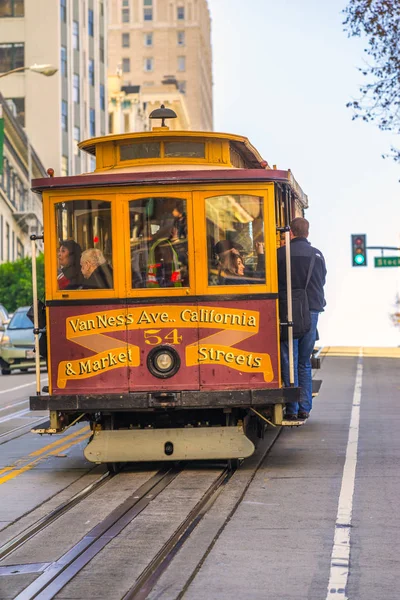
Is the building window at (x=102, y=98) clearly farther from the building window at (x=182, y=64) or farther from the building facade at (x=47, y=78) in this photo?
the building window at (x=182, y=64)

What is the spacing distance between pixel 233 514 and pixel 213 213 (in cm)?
319

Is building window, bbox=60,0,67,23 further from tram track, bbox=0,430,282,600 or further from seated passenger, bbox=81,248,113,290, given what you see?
tram track, bbox=0,430,282,600

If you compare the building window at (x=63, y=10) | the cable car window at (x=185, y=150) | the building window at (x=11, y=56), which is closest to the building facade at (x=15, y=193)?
the building window at (x=11, y=56)

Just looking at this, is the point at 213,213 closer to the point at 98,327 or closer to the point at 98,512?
the point at 98,327

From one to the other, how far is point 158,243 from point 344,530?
3.72 m

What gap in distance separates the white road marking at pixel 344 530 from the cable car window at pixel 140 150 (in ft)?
11.9

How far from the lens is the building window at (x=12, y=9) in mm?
74375

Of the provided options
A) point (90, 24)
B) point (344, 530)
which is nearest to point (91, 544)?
point (344, 530)

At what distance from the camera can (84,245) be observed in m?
11.4

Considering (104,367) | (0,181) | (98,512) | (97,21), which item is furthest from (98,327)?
(97,21)

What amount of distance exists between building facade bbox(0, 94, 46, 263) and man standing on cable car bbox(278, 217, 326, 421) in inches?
1858

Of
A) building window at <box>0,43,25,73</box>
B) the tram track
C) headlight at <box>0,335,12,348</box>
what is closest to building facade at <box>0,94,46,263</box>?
building window at <box>0,43,25,73</box>

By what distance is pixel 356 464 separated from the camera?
1179cm

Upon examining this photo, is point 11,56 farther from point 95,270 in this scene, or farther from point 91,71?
point 95,270
